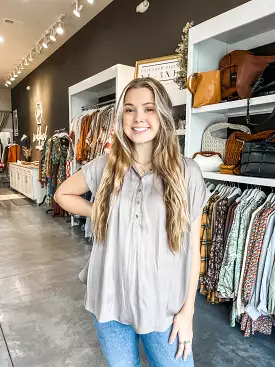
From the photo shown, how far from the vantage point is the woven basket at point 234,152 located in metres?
2.09

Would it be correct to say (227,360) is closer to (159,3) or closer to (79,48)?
(159,3)

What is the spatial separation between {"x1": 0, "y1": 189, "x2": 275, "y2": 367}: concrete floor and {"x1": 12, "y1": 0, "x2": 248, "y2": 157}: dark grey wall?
2685 millimetres

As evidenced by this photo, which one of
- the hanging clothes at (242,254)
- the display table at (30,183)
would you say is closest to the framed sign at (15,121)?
the display table at (30,183)

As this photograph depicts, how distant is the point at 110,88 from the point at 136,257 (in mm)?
3572

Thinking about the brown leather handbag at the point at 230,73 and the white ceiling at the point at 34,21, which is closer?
the brown leather handbag at the point at 230,73

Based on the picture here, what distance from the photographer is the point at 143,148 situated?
1.05 meters

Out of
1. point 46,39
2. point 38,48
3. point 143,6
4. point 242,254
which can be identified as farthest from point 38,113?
point 242,254

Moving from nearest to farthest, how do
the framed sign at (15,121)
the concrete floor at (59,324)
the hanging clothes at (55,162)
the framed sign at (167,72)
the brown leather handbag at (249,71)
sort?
the concrete floor at (59,324), the brown leather handbag at (249,71), the framed sign at (167,72), the hanging clothes at (55,162), the framed sign at (15,121)

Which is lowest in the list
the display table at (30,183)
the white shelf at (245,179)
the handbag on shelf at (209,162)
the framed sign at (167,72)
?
the display table at (30,183)

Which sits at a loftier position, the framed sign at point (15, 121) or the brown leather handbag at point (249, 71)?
the framed sign at point (15, 121)

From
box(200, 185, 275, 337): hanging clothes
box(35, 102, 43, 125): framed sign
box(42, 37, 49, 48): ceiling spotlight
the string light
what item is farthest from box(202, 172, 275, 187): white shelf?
box(35, 102, 43, 125): framed sign

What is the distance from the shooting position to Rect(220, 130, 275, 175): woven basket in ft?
6.86

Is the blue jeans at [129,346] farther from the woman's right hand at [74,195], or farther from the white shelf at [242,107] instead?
the white shelf at [242,107]

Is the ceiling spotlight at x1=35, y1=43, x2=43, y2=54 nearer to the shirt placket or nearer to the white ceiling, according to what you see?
the white ceiling
